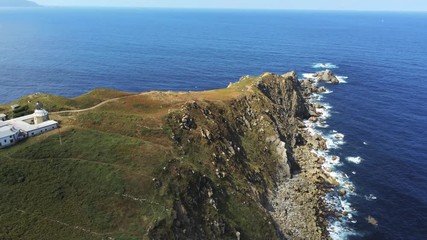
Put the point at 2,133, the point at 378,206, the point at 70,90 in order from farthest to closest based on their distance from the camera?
the point at 70,90, the point at 378,206, the point at 2,133

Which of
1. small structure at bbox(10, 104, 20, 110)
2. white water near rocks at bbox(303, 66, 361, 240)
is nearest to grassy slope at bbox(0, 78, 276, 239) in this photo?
small structure at bbox(10, 104, 20, 110)

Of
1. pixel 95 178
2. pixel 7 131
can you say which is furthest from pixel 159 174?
pixel 7 131

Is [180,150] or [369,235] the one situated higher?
[180,150]

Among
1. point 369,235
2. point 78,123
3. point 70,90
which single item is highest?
point 78,123

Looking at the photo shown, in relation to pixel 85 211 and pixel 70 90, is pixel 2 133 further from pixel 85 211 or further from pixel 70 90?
pixel 70 90

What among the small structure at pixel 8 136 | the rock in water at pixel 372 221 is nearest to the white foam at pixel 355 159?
the rock in water at pixel 372 221

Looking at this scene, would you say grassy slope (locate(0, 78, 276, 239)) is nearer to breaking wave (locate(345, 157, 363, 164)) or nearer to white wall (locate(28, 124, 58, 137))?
white wall (locate(28, 124, 58, 137))

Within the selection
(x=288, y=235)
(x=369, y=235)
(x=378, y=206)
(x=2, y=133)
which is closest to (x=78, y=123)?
(x=2, y=133)
